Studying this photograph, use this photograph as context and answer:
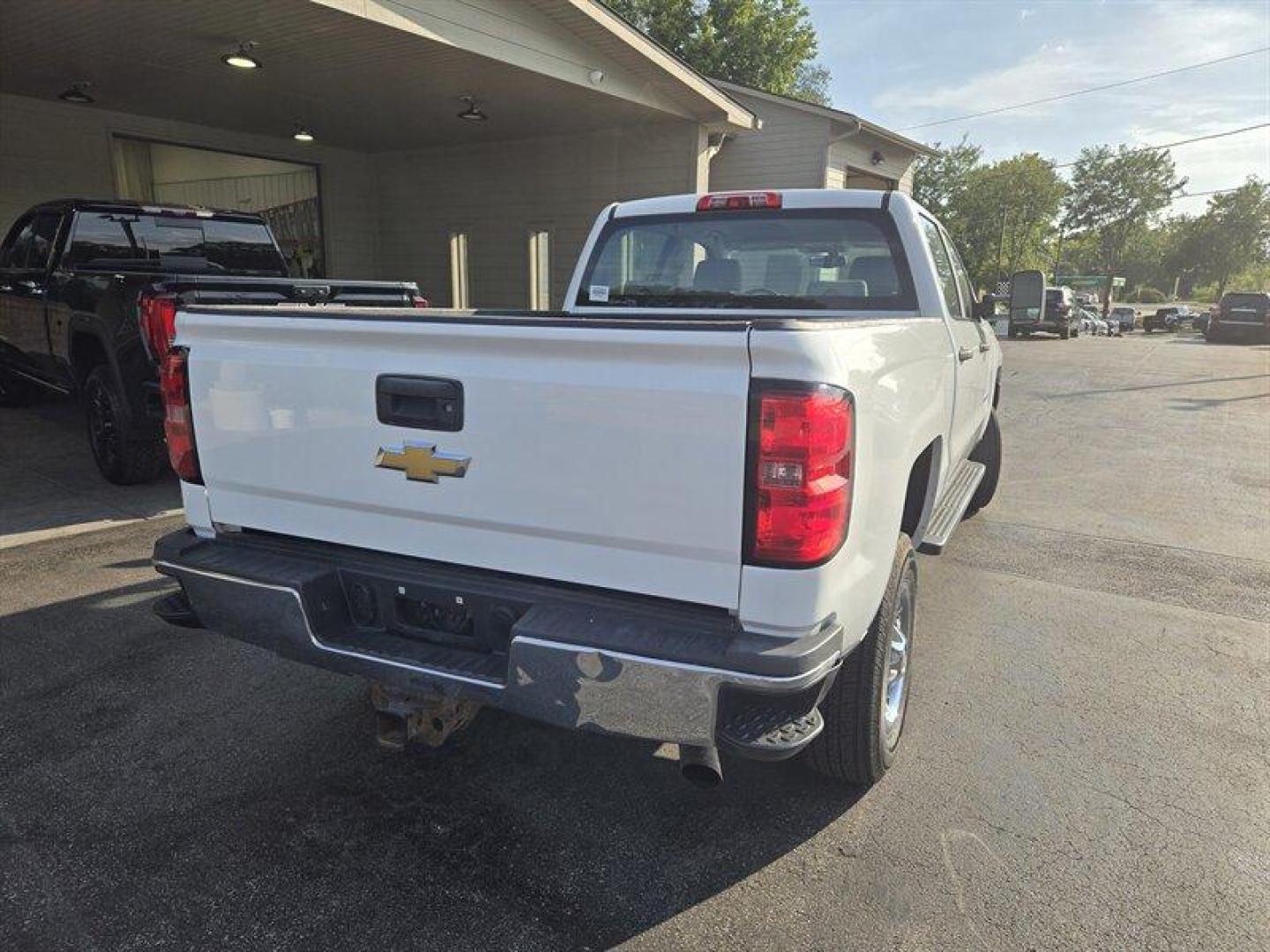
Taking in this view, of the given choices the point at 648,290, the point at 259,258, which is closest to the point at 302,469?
the point at 648,290

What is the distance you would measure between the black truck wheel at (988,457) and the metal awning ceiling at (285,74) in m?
6.48

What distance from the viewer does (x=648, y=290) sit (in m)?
4.09

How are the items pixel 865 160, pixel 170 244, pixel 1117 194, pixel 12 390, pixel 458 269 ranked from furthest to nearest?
pixel 1117 194
pixel 865 160
pixel 458 269
pixel 12 390
pixel 170 244

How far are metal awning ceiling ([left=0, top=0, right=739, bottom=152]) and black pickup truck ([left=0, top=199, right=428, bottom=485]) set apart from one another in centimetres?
194

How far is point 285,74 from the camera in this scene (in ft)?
30.9

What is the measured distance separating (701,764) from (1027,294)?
425 centimetres

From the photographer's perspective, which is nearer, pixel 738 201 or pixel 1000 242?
pixel 738 201

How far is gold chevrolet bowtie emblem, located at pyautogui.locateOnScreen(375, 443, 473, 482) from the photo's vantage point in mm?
2230

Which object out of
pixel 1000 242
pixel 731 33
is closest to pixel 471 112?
pixel 731 33

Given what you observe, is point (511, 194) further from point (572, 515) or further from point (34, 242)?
point (572, 515)

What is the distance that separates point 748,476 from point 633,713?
0.66m

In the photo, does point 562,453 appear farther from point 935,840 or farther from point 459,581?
point 935,840

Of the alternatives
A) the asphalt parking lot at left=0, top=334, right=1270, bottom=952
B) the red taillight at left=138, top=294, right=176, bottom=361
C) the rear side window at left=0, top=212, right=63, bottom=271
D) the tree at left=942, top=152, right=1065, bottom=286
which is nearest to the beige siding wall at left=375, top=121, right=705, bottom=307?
the rear side window at left=0, top=212, right=63, bottom=271

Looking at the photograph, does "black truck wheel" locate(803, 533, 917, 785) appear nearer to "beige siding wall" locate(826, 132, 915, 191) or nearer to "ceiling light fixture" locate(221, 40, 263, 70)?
"ceiling light fixture" locate(221, 40, 263, 70)
